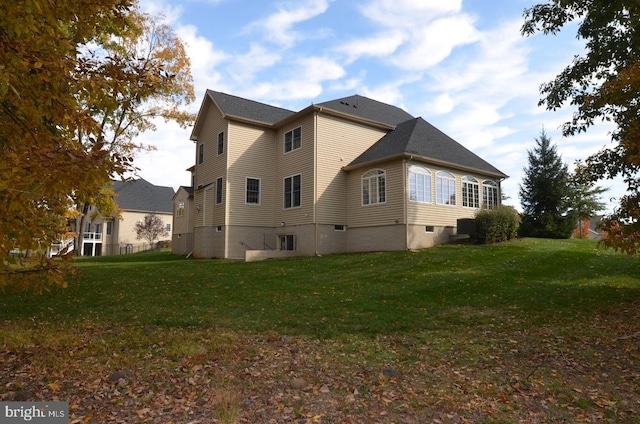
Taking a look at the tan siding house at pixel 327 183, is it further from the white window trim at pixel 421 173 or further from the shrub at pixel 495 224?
the shrub at pixel 495 224

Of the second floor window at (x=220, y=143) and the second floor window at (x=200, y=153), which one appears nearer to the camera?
the second floor window at (x=220, y=143)

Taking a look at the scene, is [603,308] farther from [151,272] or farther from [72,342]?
[151,272]

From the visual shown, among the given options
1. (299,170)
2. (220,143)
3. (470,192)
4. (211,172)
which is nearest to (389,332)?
(299,170)

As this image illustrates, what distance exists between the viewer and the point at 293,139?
73.3 feet

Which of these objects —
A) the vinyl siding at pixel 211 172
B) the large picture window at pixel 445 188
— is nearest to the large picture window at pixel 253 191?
the vinyl siding at pixel 211 172

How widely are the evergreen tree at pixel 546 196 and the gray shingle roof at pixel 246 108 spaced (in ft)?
55.8

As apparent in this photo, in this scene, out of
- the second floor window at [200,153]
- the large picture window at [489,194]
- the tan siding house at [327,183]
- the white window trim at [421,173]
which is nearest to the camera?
the white window trim at [421,173]

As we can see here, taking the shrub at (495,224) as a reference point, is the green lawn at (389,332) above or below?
below

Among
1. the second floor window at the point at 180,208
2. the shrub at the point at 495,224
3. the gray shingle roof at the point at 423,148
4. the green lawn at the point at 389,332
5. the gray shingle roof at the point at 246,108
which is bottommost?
the green lawn at the point at 389,332

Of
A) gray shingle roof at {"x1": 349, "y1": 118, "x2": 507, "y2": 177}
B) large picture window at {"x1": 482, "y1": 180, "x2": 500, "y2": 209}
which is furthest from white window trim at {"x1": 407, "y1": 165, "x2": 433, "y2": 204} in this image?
large picture window at {"x1": 482, "y1": 180, "x2": 500, "y2": 209}

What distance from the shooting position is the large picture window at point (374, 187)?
1992 cm

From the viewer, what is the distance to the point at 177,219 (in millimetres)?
28250

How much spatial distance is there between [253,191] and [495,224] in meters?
12.5

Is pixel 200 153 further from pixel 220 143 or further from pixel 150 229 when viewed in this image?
pixel 150 229
